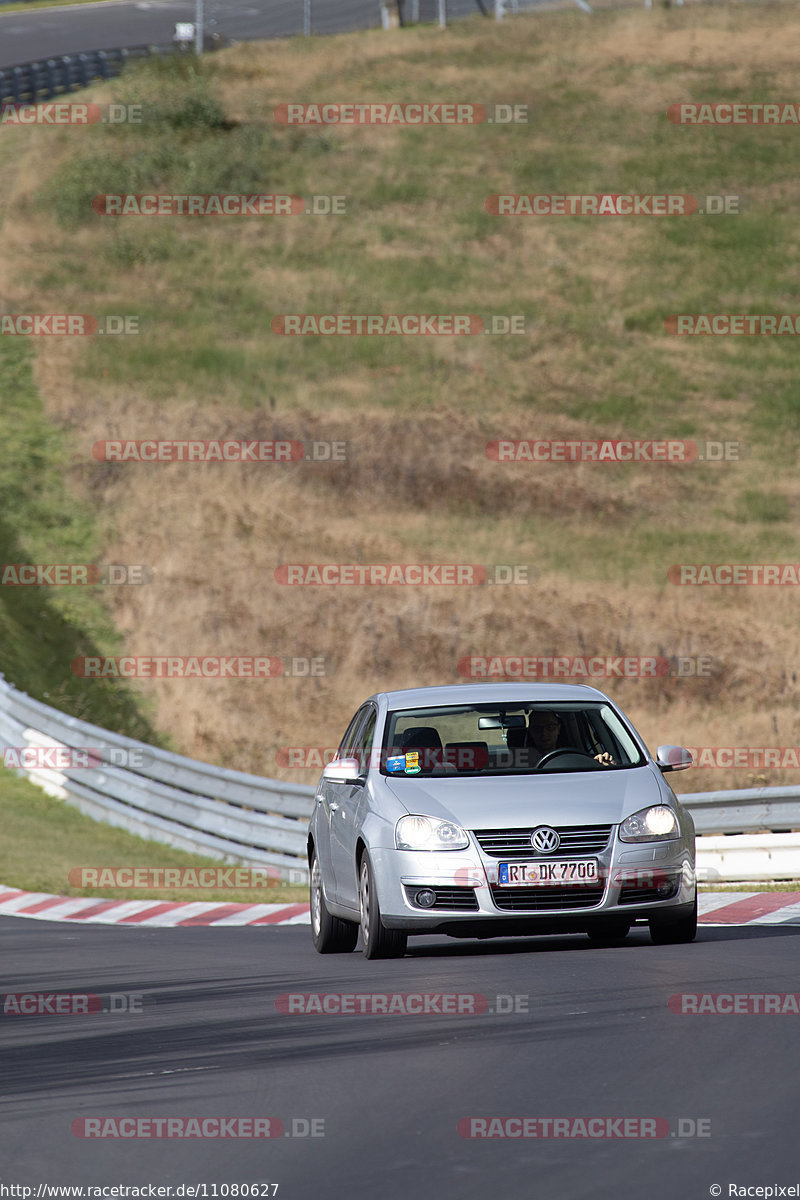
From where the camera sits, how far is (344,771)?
11891mm

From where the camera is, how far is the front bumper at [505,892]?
11000 millimetres

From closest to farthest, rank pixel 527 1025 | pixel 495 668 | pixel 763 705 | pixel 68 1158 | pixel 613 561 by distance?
pixel 68 1158 < pixel 527 1025 < pixel 763 705 < pixel 495 668 < pixel 613 561

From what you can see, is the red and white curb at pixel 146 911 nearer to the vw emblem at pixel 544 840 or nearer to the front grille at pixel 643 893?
the front grille at pixel 643 893

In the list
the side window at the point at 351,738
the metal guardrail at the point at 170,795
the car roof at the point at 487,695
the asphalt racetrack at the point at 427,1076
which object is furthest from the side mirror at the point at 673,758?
the metal guardrail at the point at 170,795

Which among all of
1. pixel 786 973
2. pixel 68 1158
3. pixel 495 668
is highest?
pixel 68 1158

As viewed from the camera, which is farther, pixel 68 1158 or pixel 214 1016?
pixel 214 1016

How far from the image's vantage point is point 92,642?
105 feet

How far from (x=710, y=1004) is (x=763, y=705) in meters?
20.5

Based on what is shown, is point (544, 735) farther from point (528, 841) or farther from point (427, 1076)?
point (427, 1076)

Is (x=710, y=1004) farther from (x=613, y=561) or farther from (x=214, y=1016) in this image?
(x=613, y=561)

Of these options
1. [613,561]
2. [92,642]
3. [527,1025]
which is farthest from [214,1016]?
[613,561]

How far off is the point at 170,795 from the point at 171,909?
15.3ft

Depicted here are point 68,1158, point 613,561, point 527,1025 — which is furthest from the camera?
point 613,561

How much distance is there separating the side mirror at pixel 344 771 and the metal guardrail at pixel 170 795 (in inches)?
326
